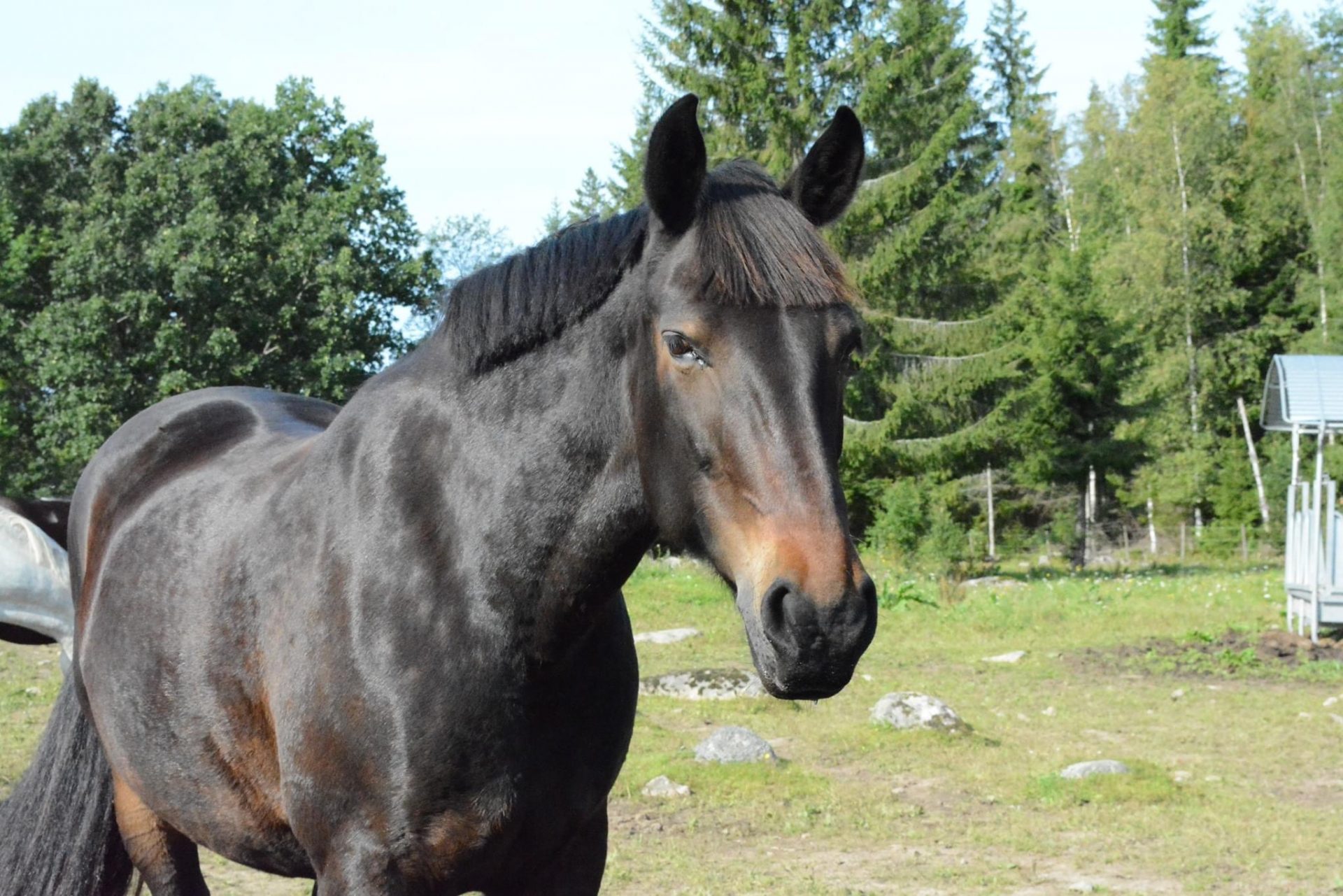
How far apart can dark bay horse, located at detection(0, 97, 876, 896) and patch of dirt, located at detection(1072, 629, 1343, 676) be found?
9.32m

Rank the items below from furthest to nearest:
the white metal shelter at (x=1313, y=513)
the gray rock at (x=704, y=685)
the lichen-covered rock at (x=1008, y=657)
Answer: the white metal shelter at (x=1313, y=513)
the lichen-covered rock at (x=1008, y=657)
the gray rock at (x=704, y=685)

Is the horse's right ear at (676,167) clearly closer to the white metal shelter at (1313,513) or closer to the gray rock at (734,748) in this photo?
the gray rock at (734,748)

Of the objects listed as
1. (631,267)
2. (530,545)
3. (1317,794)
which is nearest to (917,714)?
(1317,794)

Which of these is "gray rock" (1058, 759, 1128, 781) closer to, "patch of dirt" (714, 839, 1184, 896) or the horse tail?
"patch of dirt" (714, 839, 1184, 896)

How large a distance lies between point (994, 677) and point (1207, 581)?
10412mm

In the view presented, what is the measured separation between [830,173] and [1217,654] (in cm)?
1026

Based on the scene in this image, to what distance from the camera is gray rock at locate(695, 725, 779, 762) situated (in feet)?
22.3

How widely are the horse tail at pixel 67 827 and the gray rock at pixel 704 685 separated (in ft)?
17.8

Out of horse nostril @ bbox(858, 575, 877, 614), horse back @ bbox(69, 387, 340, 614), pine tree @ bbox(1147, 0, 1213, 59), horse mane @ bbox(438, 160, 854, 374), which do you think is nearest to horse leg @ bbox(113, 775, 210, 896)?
horse back @ bbox(69, 387, 340, 614)

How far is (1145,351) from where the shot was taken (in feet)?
105

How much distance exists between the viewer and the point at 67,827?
353 centimetres

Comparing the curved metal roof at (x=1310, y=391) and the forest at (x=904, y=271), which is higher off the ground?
the forest at (x=904, y=271)

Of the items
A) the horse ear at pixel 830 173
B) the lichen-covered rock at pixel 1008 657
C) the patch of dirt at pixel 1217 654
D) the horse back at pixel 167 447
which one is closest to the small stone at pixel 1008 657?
the lichen-covered rock at pixel 1008 657

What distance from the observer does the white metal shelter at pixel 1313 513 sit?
11992 millimetres
